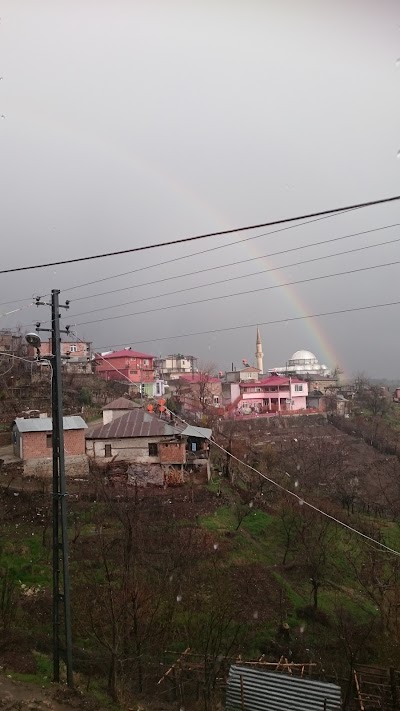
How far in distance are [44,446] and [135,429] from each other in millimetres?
3307

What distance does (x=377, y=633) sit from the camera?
10.0 metres

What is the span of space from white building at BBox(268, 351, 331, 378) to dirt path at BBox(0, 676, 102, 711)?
57.5 meters

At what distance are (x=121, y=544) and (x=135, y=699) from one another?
566 centimetres

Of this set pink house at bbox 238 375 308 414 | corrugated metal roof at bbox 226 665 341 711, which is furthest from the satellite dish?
pink house at bbox 238 375 308 414

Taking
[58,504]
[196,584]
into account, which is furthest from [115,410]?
[58,504]

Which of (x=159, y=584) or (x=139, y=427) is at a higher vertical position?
(x=139, y=427)

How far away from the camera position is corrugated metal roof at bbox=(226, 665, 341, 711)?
21.8ft

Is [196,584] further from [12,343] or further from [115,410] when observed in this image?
[12,343]

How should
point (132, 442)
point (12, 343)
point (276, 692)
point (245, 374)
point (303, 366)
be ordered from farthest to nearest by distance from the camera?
point (303, 366)
point (245, 374)
point (12, 343)
point (132, 442)
point (276, 692)

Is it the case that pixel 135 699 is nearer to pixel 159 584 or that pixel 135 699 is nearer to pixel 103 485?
pixel 159 584

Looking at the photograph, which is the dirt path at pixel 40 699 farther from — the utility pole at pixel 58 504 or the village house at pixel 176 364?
the village house at pixel 176 364

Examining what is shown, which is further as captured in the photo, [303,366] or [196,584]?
[303,366]

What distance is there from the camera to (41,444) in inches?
692

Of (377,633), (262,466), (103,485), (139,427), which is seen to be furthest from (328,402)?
(377,633)
